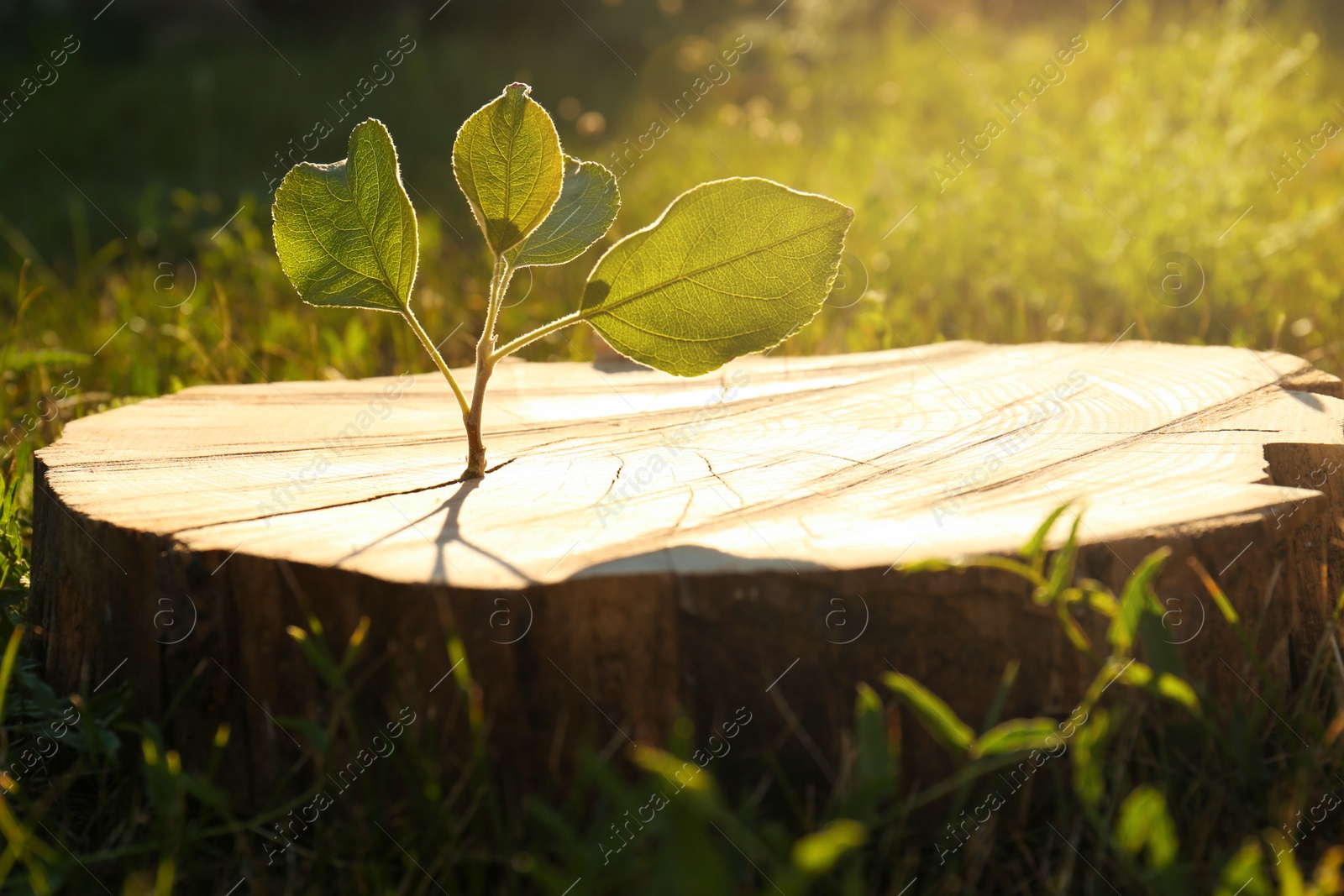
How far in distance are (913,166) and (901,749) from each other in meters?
3.35

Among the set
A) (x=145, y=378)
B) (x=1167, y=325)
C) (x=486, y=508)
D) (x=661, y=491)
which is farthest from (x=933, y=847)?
(x=1167, y=325)

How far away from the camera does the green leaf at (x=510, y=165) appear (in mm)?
1114

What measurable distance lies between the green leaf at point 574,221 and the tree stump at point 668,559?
0.24 metres

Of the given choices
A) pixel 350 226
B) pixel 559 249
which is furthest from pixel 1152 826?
pixel 350 226

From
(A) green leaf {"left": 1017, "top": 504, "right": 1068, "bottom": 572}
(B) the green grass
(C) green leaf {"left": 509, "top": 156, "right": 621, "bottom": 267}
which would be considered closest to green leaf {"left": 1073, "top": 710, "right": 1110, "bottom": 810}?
(B) the green grass

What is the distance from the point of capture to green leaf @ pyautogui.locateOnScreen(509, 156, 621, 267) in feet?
4.02

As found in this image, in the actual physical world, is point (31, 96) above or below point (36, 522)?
above

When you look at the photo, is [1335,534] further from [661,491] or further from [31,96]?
[31,96]

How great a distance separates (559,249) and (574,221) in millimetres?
41

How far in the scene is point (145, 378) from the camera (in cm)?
229

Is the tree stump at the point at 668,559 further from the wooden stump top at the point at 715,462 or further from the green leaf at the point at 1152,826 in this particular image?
the green leaf at the point at 1152,826

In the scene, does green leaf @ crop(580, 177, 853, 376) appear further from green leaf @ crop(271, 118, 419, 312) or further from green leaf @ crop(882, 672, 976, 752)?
green leaf @ crop(882, 672, 976, 752)

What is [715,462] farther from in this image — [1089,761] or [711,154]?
[711,154]

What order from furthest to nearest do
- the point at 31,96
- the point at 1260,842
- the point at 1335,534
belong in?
the point at 31,96
the point at 1335,534
the point at 1260,842
